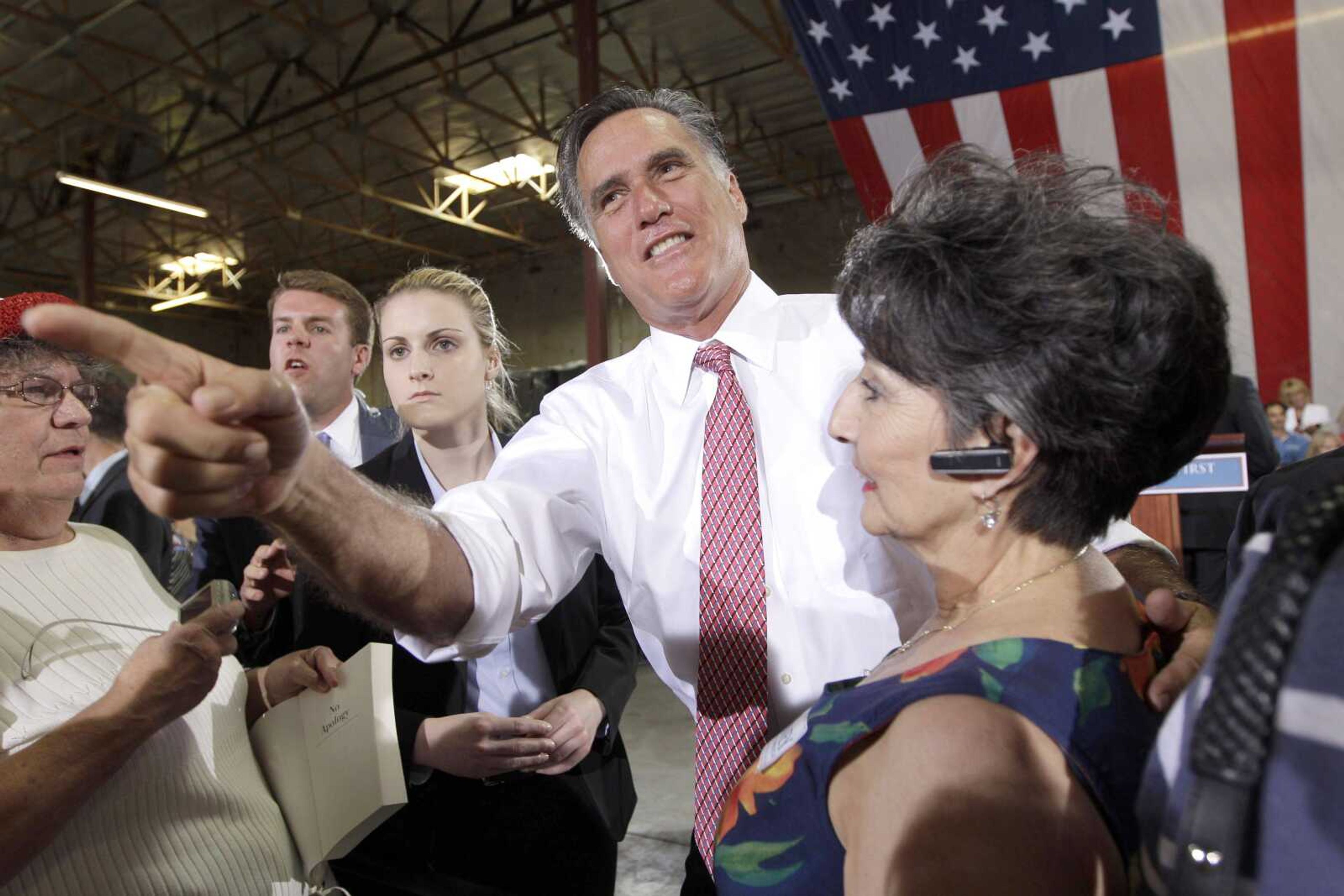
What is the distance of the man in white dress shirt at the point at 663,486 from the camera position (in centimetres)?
118

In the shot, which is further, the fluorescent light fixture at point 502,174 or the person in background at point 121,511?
the fluorescent light fixture at point 502,174

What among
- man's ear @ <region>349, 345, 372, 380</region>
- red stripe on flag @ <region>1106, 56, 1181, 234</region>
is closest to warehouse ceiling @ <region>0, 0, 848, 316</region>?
red stripe on flag @ <region>1106, 56, 1181, 234</region>

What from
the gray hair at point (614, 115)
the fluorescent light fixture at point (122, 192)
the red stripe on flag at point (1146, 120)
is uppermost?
the fluorescent light fixture at point (122, 192)

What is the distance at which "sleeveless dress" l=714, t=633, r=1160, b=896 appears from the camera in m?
0.69

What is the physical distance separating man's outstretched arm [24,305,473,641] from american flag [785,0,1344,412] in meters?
3.61

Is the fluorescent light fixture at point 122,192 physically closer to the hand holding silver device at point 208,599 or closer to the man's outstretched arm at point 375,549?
the hand holding silver device at point 208,599

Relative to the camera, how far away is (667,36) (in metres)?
8.48

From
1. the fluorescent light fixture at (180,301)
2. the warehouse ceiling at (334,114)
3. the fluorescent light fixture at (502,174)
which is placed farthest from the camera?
the fluorescent light fixture at (180,301)

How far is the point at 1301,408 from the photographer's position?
417cm

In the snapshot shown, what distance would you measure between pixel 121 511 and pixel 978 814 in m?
2.39

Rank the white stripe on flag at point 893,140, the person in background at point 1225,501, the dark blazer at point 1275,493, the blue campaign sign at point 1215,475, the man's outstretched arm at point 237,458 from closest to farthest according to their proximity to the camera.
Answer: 1. the man's outstretched arm at point 237,458
2. the dark blazer at point 1275,493
3. the blue campaign sign at point 1215,475
4. the person in background at point 1225,501
5. the white stripe on flag at point 893,140

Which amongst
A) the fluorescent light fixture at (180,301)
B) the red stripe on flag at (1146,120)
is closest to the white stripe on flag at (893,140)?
the red stripe on flag at (1146,120)

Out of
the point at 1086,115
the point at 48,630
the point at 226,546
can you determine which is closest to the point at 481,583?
the point at 48,630

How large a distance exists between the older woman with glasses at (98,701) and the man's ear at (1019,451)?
981mm
